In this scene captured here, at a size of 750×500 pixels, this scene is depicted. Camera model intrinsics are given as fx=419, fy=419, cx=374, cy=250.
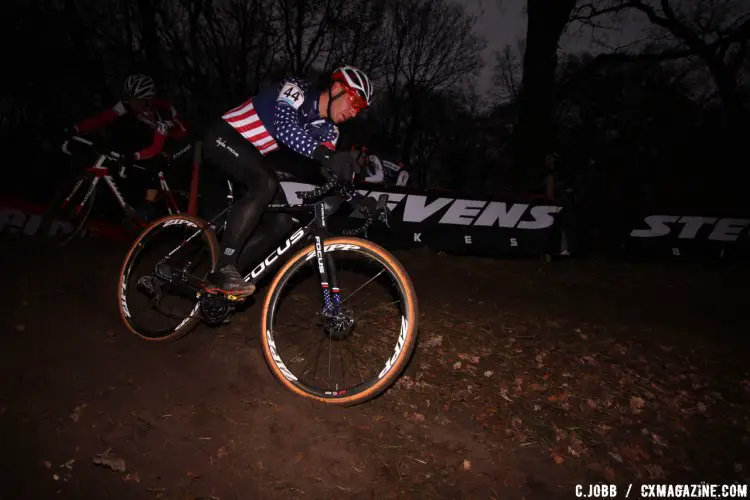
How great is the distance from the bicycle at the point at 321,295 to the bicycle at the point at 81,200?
3.06m

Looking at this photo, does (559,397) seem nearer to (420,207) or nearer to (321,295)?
(321,295)

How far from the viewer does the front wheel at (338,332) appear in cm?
345

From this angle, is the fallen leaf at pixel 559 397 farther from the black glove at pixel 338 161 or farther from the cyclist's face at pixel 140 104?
the cyclist's face at pixel 140 104

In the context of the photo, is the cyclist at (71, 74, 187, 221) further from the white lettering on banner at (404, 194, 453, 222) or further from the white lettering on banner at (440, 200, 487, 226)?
the white lettering on banner at (440, 200, 487, 226)

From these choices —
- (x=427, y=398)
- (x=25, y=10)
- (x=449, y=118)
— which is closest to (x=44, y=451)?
(x=427, y=398)

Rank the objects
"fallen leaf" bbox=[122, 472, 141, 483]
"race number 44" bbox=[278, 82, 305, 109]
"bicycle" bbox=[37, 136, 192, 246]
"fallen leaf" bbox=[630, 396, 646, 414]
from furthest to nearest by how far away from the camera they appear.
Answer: "bicycle" bbox=[37, 136, 192, 246]
"fallen leaf" bbox=[630, 396, 646, 414]
"race number 44" bbox=[278, 82, 305, 109]
"fallen leaf" bbox=[122, 472, 141, 483]

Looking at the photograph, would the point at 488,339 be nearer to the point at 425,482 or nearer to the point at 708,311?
the point at 425,482

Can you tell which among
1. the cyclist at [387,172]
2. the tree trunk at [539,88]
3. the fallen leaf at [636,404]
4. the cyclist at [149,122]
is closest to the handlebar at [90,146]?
the cyclist at [149,122]

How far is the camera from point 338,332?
12.1 feet

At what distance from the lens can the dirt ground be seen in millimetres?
3061

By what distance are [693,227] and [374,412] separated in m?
9.86

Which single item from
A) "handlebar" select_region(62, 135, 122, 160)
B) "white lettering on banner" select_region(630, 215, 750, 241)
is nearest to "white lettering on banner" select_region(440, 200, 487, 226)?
"white lettering on banner" select_region(630, 215, 750, 241)

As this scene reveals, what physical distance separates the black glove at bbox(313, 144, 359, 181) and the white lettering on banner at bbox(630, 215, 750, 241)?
9.04 meters

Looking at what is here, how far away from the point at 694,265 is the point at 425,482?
31.7ft
